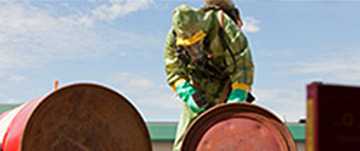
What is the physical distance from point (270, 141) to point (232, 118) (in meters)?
0.21

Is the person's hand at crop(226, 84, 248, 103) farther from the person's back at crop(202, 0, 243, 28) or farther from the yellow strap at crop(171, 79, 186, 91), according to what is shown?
the person's back at crop(202, 0, 243, 28)

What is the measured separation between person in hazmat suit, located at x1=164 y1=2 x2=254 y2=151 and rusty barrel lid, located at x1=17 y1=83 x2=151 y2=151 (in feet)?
2.83

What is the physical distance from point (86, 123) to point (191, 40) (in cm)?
113

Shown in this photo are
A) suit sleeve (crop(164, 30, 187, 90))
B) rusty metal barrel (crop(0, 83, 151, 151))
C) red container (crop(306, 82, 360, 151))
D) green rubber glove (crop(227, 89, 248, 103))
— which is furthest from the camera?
suit sleeve (crop(164, 30, 187, 90))

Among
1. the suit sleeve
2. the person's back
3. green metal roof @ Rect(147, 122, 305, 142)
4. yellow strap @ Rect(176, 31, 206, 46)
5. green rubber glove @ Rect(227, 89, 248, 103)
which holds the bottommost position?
green metal roof @ Rect(147, 122, 305, 142)

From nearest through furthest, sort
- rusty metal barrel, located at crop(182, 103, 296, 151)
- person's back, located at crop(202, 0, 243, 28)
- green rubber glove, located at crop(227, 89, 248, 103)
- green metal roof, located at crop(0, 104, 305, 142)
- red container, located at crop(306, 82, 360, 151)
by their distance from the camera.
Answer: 1. red container, located at crop(306, 82, 360, 151)
2. rusty metal barrel, located at crop(182, 103, 296, 151)
3. green rubber glove, located at crop(227, 89, 248, 103)
4. person's back, located at crop(202, 0, 243, 28)
5. green metal roof, located at crop(0, 104, 305, 142)

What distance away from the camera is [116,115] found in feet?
10.0

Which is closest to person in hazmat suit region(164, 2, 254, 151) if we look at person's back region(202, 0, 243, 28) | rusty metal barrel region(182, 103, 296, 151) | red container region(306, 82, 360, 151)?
person's back region(202, 0, 243, 28)

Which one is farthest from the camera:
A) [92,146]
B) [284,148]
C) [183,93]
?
[183,93]

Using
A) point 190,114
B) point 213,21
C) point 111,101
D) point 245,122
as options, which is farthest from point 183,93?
point 111,101

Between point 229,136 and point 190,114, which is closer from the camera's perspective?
point 229,136

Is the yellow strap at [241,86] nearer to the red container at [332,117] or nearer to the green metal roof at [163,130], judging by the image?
the red container at [332,117]

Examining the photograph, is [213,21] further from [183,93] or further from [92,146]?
[92,146]

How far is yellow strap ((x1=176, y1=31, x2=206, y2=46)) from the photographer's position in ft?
13.0
